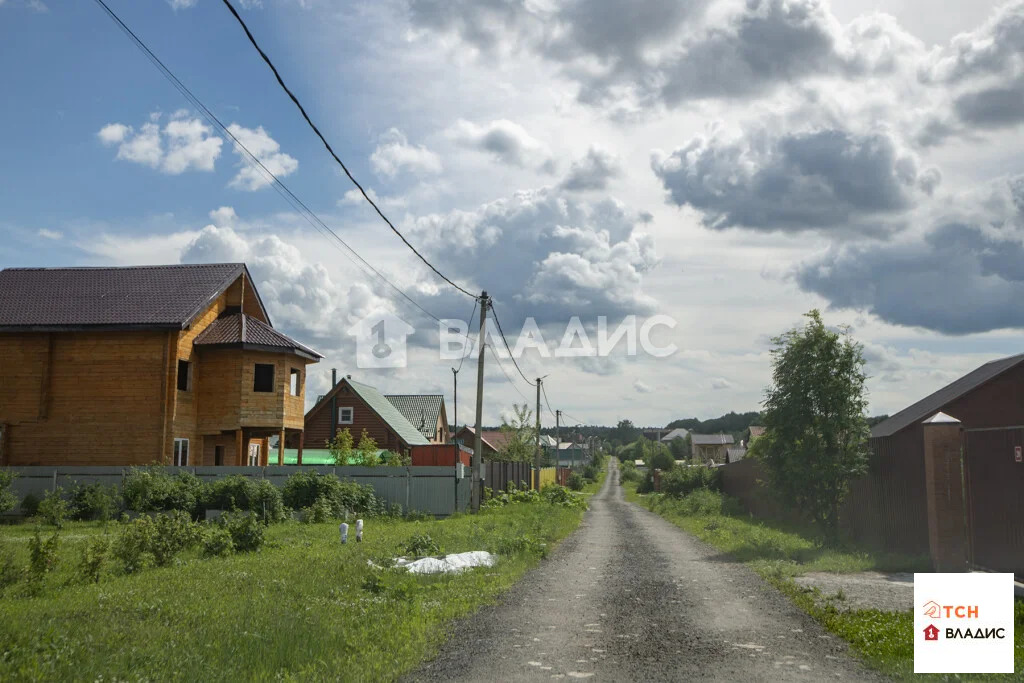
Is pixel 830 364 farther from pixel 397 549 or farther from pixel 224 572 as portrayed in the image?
pixel 224 572

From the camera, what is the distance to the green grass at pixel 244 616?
283 inches

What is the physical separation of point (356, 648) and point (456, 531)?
11912 millimetres

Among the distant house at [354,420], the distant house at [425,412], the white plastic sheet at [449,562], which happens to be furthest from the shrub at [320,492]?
the distant house at [425,412]

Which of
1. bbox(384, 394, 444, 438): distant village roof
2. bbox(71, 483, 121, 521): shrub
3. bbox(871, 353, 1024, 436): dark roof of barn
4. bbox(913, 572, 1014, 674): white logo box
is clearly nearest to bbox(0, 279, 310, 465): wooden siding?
bbox(71, 483, 121, 521): shrub

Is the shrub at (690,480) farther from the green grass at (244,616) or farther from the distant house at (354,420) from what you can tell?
the green grass at (244,616)

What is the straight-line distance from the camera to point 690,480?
137 feet

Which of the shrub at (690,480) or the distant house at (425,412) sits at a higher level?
the distant house at (425,412)

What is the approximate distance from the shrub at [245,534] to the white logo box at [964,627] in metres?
11.9

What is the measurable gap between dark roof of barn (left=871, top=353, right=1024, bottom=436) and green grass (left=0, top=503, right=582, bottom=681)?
8.41m

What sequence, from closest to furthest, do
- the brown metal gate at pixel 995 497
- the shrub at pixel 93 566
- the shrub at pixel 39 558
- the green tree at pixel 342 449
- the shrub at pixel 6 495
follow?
the shrub at pixel 39 558 → the shrub at pixel 93 566 → the brown metal gate at pixel 995 497 → the shrub at pixel 6 495 → the green tree at pixel 342 449

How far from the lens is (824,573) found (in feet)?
45.8

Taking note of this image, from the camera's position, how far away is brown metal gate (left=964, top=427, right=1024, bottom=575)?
519 inches

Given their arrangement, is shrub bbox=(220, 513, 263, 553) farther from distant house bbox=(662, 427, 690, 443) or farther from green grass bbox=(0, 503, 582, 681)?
distant house bbox=(662, 427, 690, 443)

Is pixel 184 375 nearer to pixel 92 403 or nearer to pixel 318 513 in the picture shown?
pixel 92 403
